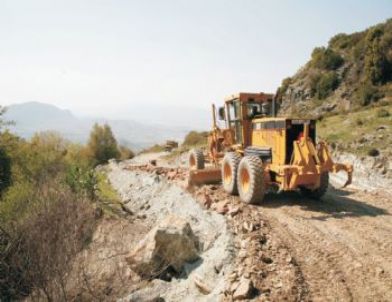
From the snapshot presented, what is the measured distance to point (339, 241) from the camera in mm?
6414

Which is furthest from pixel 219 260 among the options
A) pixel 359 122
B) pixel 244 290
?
pixel 359 122

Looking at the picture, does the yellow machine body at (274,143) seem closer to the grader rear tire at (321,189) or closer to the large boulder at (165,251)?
the grader rear tire at (321,189)

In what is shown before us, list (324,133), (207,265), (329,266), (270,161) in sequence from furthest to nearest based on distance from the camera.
A: (324,133) → (270,161) → (207,265) → (329,266)

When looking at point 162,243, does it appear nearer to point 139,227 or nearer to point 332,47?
point 139,227

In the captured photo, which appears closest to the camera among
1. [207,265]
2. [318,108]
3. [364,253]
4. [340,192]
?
[364,253]

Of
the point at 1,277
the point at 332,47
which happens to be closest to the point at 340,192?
the point at 1,277

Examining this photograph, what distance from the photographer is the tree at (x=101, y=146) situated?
141 feet

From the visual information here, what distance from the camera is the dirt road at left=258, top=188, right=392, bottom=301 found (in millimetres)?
4891

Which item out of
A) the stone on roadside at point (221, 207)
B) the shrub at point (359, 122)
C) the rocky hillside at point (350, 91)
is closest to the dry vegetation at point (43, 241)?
the stone on roadside at point (221, 207)

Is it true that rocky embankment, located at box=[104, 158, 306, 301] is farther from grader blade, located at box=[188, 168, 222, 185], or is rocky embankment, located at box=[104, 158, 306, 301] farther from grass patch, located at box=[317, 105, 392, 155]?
grass patch, located at box=[317, 105, 392, 155]

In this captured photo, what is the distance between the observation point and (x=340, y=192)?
11023 millimetres

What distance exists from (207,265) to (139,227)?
19.6ft

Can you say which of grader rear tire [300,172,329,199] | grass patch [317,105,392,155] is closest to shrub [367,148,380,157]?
grass patch [317,105,392,155]

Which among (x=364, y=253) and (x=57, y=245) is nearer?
(x=364, y=253)
